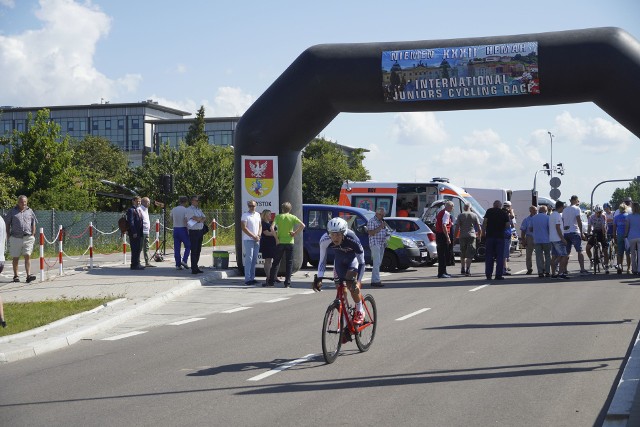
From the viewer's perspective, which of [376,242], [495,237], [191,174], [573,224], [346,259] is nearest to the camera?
[346,259]

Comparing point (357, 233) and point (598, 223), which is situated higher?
point (598, 223)

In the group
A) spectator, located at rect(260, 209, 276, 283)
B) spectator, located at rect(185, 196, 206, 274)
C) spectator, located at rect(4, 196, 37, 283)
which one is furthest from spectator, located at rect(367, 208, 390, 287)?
spectator, located at rect(4, 196, 37, 283)

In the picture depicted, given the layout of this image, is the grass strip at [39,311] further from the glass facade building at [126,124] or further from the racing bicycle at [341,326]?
the glass facade building at [126,124]

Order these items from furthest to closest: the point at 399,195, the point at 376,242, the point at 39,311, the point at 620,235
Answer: the point at 399,195 < the point at 620,235 < the point at 376,242 < the point at 39,311

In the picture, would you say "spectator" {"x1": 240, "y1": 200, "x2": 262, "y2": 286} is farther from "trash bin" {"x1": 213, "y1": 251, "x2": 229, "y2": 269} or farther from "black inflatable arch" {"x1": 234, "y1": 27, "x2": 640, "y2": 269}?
"trash bin" {"x1": 213, "y1": 251, "x2": 229, "y2": 269}

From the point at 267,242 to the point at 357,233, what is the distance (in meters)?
4.83

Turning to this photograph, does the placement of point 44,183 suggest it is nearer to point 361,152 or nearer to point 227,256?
point 227,256

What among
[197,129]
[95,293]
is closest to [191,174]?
[197,129]

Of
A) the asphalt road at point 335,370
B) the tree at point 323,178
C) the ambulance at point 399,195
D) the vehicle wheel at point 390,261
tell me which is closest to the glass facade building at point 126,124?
the tree at point 323,178

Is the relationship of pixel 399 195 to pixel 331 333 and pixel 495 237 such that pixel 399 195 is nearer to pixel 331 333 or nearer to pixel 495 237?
pixel 495 237

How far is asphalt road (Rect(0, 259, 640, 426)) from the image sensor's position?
23.5 ft

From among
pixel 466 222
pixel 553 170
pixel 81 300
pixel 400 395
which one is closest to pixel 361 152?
pixel 553 170

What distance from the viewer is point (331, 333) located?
971 cm

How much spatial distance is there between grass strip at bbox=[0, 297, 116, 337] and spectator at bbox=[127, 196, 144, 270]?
609 cm
